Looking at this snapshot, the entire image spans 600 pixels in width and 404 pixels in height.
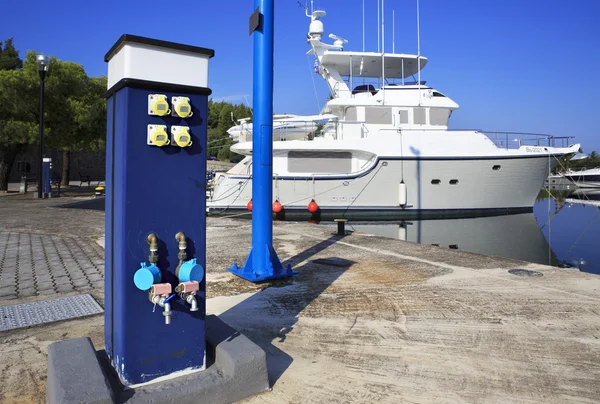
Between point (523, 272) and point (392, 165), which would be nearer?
point (523, 272)

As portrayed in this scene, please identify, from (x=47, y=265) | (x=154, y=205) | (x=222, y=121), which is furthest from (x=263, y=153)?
(x=222, y=121)

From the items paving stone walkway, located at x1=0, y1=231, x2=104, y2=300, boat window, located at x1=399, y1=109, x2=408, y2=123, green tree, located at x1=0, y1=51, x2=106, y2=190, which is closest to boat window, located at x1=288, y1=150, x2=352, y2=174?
boat window, located at x1=399, y1=109, x2=408, y2=123

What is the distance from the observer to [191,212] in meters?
2.54

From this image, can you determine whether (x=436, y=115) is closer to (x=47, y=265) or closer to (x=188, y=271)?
(x=47, y=265)

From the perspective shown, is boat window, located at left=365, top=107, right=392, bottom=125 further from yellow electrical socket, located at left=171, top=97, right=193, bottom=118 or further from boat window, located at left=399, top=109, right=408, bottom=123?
yellow electrical socket, located at left=171, top=97, right=193, bottom=118

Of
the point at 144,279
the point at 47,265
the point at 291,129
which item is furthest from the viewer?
the point at 291,129

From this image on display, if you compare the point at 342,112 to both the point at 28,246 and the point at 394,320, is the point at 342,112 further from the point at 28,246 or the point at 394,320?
the point at 394,320

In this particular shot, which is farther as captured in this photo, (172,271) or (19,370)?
(19,370)

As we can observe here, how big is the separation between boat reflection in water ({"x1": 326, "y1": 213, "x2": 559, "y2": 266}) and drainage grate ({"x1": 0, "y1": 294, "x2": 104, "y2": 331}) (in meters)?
10.5

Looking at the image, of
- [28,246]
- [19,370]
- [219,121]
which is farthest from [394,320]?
[219,121]

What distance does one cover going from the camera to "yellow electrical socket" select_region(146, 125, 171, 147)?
2383 mm

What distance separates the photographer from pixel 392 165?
17.2 metres

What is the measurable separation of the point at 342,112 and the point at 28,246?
13623 millimetres

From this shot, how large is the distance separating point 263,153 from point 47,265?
11.5ft
